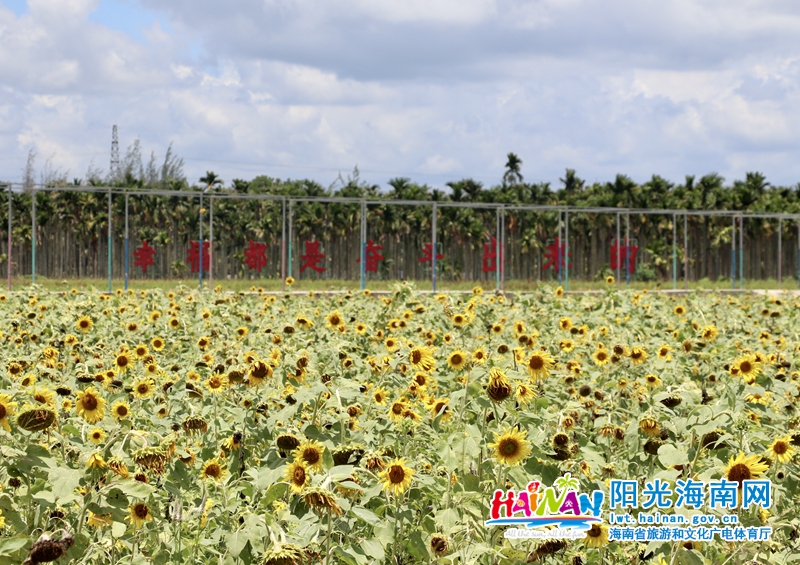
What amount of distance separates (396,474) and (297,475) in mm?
266

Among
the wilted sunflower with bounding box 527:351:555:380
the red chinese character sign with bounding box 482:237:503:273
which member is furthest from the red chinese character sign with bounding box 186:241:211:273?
the wilted sunflower with bounding box 527:351:555:380

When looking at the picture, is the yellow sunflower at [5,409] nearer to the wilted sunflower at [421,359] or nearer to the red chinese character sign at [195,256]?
the wilted sunflower at [421,359]

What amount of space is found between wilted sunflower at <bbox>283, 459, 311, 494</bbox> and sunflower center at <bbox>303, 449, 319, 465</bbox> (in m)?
0.02

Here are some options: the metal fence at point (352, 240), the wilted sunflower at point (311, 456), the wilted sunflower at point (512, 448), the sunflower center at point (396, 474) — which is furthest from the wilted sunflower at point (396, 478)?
the metal fence at point (352, 240)

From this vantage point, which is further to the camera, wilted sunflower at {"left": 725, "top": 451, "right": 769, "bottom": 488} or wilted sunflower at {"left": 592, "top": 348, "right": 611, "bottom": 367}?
wilted sunflower at {"left": 592, "top": 348, "right": 611, "bottom": 367}

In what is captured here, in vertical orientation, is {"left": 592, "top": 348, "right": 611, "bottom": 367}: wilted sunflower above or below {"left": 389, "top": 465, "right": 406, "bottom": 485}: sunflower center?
above

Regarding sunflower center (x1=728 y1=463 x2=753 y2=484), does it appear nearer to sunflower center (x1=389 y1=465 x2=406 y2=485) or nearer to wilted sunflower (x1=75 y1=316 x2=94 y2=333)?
sunflower center (x1=389 y1=465 x2=406 y2=485)

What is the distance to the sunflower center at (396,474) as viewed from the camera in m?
2.66

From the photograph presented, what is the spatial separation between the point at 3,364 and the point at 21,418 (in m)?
2.72

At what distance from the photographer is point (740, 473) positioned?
2.71m

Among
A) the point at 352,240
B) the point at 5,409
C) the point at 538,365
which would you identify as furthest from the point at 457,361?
the point at 352,240

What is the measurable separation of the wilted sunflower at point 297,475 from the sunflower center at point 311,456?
0.02 m

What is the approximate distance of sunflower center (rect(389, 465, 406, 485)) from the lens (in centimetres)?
266

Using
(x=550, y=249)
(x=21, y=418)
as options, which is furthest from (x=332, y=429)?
(x=550, y=249)
